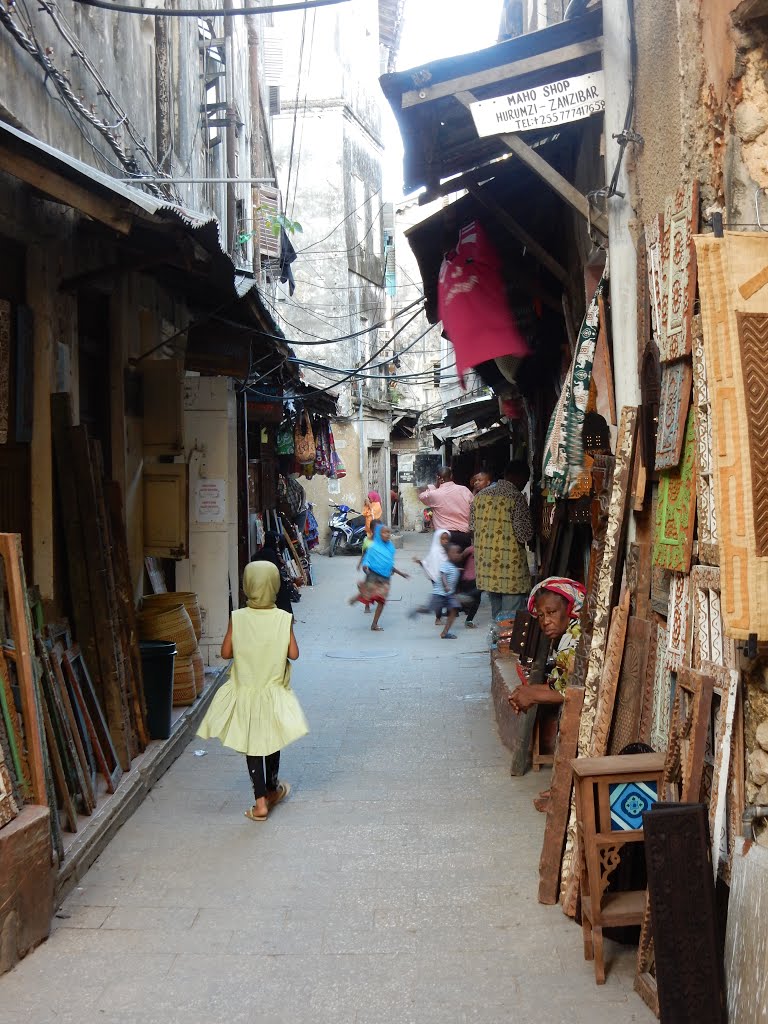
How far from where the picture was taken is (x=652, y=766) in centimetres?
354

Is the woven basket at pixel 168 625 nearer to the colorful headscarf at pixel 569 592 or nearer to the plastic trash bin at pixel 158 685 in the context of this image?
the plastic trash bin at pixel 158 685

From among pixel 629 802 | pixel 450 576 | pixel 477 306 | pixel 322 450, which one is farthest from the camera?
pixel 322 450

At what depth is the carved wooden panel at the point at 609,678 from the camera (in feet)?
13.9

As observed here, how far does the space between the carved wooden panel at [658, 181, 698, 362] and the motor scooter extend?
21289 millimetres

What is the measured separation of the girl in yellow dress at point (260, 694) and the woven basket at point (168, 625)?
1774 millimetres

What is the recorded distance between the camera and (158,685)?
6.63 meters

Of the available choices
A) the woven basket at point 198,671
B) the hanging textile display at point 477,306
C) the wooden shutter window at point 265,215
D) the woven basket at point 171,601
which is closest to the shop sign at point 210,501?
the woven basket at point 171,601

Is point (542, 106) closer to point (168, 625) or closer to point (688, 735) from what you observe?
point (688, 735)

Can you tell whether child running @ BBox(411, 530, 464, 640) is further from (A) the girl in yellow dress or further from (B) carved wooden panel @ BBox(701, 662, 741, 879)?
(B) carved wooden panel @ BBox(701, 662, 741, 879)

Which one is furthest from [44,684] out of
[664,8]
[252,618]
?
[664,8]

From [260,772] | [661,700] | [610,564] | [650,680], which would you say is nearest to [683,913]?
[661,700]

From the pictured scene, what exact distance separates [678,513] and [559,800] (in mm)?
1385

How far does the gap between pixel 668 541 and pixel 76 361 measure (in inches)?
172

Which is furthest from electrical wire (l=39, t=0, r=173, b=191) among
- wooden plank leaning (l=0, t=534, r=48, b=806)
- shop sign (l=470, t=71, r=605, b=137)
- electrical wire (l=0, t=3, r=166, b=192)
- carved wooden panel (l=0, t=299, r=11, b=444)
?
wooden plank leaning (l=0, t=534, r=48, b=806)
